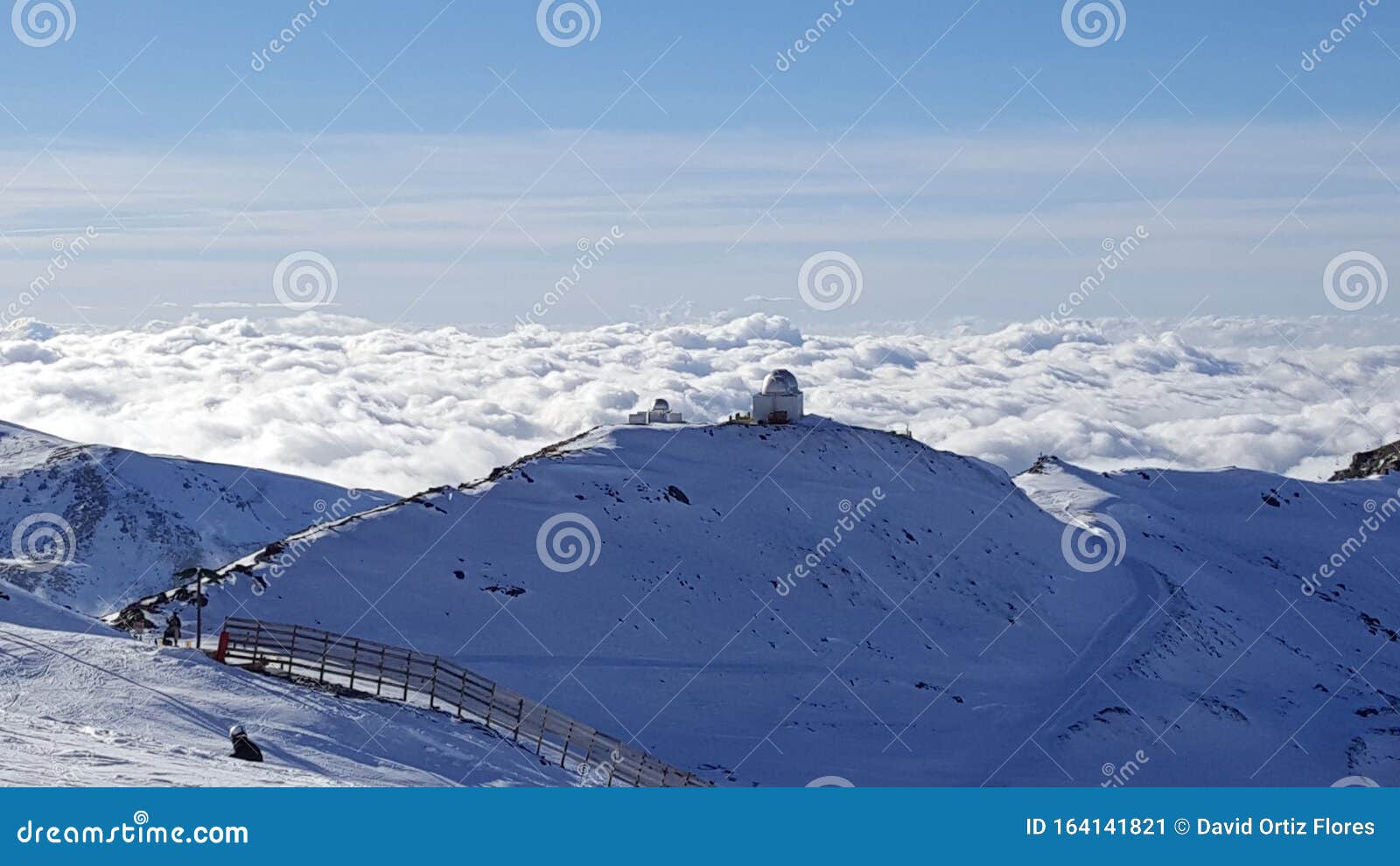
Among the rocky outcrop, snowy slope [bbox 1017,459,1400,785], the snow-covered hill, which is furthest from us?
the rocky outcrop

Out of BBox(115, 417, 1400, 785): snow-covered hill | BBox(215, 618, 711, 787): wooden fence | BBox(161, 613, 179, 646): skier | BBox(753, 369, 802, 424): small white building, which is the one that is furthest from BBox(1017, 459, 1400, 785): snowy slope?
BBox(161, 613, 179, 646): skier

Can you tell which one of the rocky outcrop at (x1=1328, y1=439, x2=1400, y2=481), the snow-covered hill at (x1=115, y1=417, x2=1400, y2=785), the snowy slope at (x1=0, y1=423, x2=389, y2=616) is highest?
the snowy slope at (x1=0, y1=423, x2=389, y2=616)

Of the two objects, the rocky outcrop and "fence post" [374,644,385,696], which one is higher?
the rocky outcrop

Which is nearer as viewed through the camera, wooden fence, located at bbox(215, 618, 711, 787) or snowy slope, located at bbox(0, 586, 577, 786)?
snowy slope, located at bbox(0, 586, 577, 786)

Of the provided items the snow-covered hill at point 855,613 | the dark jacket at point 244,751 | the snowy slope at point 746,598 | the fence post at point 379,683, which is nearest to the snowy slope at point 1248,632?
the snow-covered hill at point 855,613

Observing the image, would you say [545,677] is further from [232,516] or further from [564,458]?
[232,516]

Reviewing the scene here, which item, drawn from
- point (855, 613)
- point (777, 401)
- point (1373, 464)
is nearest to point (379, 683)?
point (855, 613)

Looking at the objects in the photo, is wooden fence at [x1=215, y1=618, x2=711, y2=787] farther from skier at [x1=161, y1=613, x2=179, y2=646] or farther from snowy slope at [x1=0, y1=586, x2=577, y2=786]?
snowy slope at [x1=0, y1=586, x2=577, y2=786]

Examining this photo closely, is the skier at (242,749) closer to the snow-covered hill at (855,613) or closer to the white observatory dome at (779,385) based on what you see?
the snow-covered hill at (855,613)
